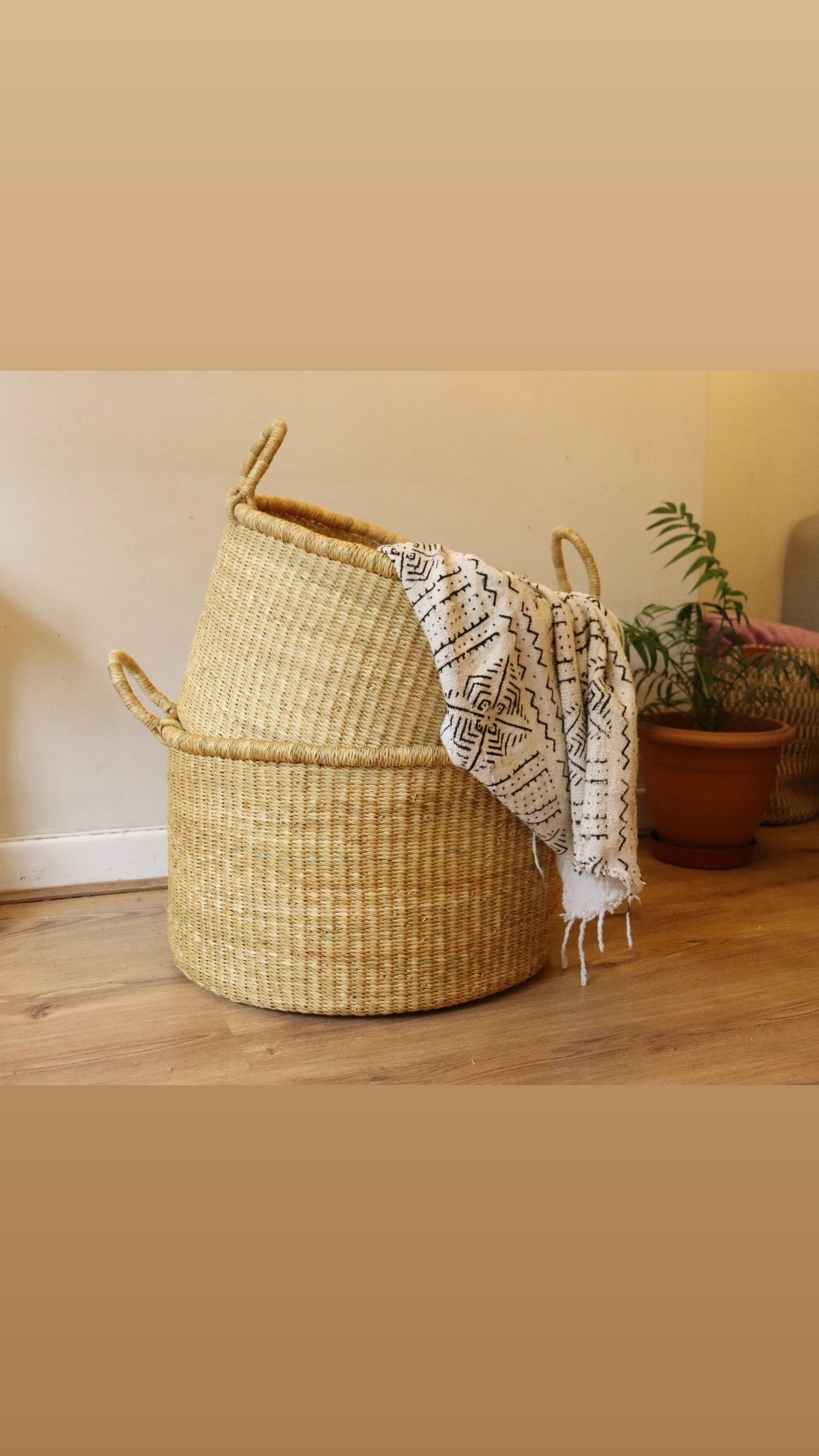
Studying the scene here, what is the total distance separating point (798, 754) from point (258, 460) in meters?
1.61

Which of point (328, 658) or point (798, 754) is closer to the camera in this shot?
point (328, 658)

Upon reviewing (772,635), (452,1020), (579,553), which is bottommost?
(452,1020)

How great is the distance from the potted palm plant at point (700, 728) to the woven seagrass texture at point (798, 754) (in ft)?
0.24

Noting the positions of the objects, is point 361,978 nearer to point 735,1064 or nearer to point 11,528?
point 735,1064

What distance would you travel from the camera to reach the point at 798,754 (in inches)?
108

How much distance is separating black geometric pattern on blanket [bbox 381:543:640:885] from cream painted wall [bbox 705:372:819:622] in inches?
75.1

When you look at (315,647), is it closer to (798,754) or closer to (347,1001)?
(347,1001)

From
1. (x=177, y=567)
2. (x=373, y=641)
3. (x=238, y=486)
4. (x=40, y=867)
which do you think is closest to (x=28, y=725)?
(x=40, y=867)

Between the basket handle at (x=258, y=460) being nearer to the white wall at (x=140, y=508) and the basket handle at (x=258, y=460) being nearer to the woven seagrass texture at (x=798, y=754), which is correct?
the white wall at (x=140, y=508)

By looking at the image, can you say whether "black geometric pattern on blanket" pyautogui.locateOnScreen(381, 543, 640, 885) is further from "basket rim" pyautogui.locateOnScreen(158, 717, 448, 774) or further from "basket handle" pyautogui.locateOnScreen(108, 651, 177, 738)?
"basket handle" pyautogui.locateOnScreen(108, 651, 177, 738)

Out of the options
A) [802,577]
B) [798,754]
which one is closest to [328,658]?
[798,754]

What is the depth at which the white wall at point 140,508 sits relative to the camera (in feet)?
6.89

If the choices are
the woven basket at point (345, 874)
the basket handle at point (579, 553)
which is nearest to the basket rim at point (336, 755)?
the woven basket at point (345, 874)

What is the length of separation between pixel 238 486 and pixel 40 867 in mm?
866
